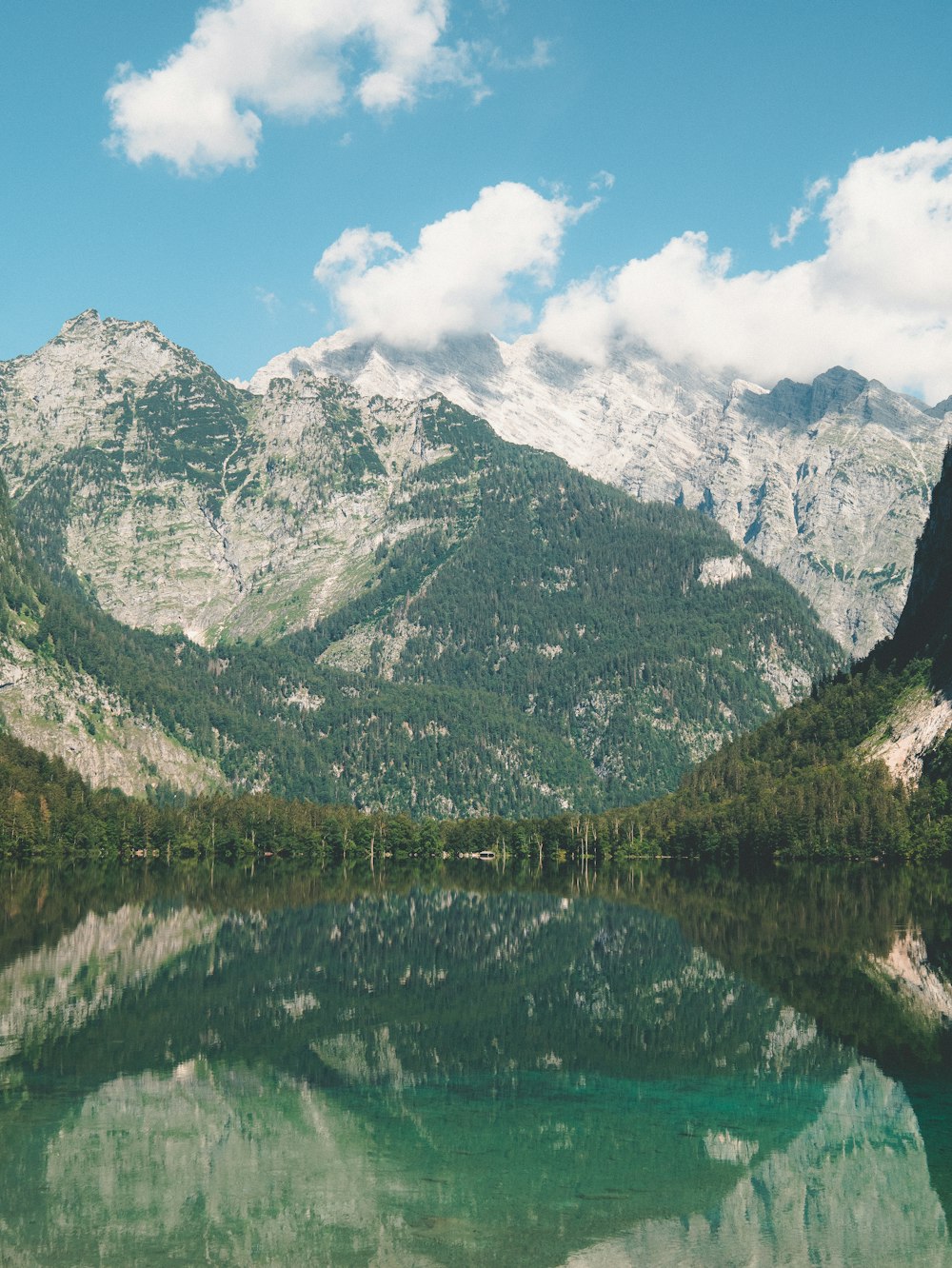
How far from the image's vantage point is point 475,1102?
182 ft

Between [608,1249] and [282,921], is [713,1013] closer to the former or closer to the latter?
[608,1249]

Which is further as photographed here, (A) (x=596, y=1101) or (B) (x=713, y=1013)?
(B) (x=713, y=1013)

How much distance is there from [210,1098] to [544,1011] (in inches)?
1115

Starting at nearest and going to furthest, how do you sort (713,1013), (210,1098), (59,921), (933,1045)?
1. (210,1098)
2. (933,1045)
3. (713,1013)
4. (59,921)

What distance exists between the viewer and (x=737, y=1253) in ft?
131

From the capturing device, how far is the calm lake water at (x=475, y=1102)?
41219 millimetres

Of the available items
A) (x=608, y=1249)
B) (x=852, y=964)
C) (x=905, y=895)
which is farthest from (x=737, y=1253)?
(x=905, y=895)

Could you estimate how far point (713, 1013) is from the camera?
76188 mm

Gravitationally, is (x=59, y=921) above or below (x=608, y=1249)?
above

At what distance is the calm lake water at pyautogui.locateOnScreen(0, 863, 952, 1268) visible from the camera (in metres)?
41.2

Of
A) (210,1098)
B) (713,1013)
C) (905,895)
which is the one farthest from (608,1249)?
(905,895)

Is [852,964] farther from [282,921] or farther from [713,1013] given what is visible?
[282,921]

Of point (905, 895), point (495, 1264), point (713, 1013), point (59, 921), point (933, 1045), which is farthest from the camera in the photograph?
point (905, 895)

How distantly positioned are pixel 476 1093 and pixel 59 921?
77.9 m
